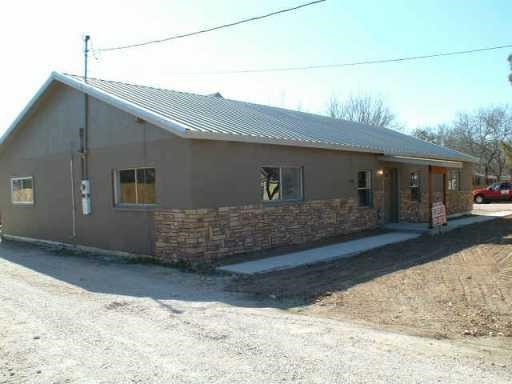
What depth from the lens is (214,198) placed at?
10953 mm

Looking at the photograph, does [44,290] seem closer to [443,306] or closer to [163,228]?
[163,228]

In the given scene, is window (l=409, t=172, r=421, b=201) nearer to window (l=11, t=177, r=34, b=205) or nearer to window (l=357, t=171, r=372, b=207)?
window (l=357, t=171, r=372, b=207)

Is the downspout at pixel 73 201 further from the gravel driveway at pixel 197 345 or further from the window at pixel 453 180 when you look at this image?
the window at pixel 453 180

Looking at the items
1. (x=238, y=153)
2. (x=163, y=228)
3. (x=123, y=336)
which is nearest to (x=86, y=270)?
(x=163, y=228)

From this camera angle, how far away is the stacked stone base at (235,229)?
34.8 ft

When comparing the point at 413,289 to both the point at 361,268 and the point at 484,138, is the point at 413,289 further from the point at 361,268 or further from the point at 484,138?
the point at 484,138

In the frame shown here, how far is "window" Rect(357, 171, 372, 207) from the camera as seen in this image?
16.4 metres

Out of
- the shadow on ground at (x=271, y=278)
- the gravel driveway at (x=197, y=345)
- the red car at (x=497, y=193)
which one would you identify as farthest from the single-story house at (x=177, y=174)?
the red car at (x=497, y=193)

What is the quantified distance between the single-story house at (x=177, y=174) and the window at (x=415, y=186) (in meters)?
1.71

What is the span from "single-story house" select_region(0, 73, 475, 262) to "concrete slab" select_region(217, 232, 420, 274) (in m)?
0.90

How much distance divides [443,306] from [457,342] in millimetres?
1585

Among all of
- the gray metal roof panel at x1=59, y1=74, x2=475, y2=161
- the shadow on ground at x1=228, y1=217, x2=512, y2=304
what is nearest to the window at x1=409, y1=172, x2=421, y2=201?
the gray metal roof panel at x1=59, y1=74, x2=475, y2=161

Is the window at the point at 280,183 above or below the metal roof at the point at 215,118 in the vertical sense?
below

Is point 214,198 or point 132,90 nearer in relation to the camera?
point 214,198
